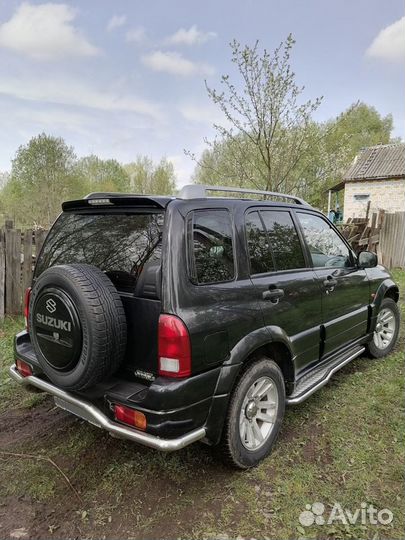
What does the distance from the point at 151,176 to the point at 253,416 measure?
3059cm

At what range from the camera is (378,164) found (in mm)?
24875

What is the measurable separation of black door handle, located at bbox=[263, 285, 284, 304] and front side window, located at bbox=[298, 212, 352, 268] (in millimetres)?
799

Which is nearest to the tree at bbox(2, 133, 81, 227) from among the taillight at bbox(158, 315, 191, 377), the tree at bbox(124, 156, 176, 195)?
the tree at bbox(124, 156, 176, 195)

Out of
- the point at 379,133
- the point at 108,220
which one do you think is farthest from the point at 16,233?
the point at 379,133

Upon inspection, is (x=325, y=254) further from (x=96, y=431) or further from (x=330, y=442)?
(x=96, y=431)

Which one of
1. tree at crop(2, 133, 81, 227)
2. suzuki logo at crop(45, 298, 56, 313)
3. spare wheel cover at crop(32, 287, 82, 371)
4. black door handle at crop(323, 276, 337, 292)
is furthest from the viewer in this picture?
tree at crop(2, 133, 81, 227)

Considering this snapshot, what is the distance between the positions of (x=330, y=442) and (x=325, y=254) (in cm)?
172

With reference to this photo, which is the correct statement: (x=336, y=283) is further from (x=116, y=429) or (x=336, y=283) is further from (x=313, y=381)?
(x=116, y=429)

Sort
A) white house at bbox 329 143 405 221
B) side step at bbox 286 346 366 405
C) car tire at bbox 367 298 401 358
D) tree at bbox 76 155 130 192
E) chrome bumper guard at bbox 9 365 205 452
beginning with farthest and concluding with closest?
tree at bbox 76 155 130 192, white house at bbox 329 143 405 221, car tire at bbox 367 298 401 358, side step at bbox 286 346 366 405, chrome bumper guard at bbox 9 365 205 452

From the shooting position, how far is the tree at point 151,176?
98.3ft

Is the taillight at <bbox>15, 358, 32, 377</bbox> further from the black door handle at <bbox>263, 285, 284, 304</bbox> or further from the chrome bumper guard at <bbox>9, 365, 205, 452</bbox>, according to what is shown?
the black door handle at <bbox>263, 285, 284, 304</bbox>

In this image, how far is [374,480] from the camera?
2.42 meters

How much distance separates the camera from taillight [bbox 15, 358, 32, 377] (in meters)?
2.66

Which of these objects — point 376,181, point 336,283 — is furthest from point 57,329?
point 376,181
